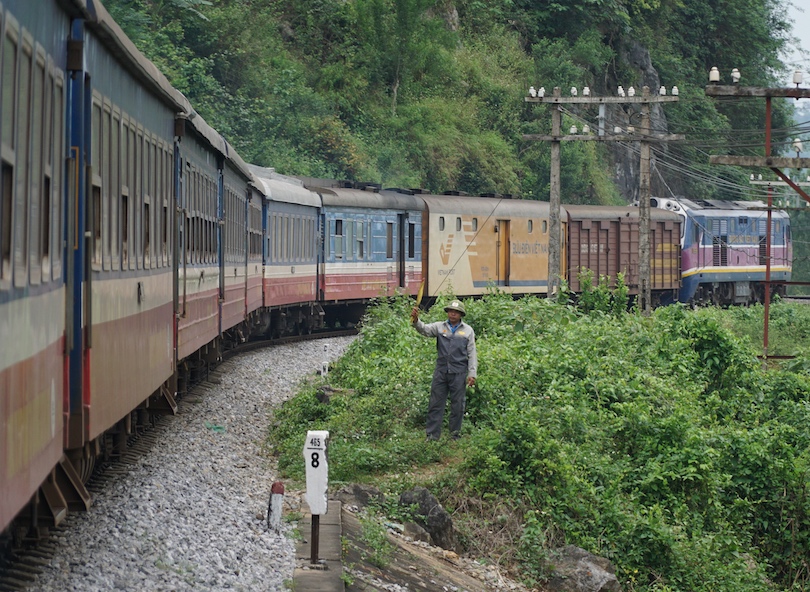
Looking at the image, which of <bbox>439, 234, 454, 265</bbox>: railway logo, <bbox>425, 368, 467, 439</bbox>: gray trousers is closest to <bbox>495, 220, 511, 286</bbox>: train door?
<bbox>439, 234, 454, 265</bbox>: railway logo

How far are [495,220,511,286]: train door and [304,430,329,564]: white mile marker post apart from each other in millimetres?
24785

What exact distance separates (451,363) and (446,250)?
18.5 metres

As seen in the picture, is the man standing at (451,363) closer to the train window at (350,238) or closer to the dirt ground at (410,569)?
the dirt ground at (410,569)

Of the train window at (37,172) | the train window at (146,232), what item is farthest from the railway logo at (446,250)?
the train window at (37,172)

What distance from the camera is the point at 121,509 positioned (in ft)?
27.8

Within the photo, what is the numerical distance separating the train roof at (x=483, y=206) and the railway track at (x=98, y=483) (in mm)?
12898

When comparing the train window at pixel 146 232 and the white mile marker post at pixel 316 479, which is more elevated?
the train window at pixel 146 232

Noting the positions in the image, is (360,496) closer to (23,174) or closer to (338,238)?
(23,174)

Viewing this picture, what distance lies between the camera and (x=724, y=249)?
43469 millimetres

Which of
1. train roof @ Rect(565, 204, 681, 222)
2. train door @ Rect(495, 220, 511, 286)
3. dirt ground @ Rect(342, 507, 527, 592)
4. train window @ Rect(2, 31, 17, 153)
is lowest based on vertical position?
dirt ground @ Rect(342, 507, 527, 592)

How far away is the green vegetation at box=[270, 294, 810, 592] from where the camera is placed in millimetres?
11391

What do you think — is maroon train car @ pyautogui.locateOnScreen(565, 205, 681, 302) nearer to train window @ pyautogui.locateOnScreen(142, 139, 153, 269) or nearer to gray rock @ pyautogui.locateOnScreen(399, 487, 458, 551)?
gray rock @ pyautogui.locateOnScreen(399, 487, 458, 551)

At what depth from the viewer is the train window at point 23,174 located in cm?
455

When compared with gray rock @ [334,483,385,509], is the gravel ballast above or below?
above
